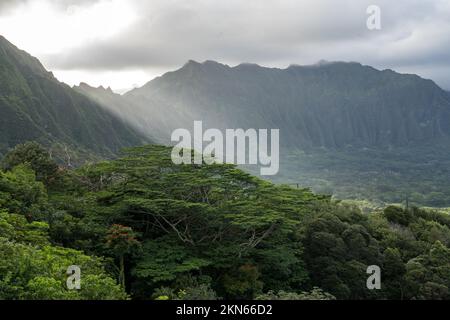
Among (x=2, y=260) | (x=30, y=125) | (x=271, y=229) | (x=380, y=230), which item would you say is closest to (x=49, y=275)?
(x=2, y=260)

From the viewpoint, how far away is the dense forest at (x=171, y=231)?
2506 centimetres

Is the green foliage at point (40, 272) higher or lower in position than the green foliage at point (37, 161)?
lower

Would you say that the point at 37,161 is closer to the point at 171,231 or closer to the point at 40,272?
the point at 171,231

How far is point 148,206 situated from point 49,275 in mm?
10438

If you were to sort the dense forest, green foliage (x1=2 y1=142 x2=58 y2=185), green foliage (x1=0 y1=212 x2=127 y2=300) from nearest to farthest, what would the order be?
1. green foliage (x1=0 y1=212 x2=127 y2=300)
2. the dense forest
3. green foliage (x1=2 y1=142 x2=58 y2=185)

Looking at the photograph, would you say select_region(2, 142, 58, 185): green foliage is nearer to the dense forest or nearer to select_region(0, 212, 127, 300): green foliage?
the dense forest

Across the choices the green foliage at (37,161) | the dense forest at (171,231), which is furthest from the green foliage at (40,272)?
the green foliage at (37,161)

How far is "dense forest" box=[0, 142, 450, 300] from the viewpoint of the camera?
987 inches

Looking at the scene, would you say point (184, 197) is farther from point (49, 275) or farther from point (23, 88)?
point (23, 88)

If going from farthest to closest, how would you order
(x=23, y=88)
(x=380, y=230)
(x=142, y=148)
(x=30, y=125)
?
(x=23, y=88)
(x=30, y=125)
(x=380, y=230)
(x=142, y=148)

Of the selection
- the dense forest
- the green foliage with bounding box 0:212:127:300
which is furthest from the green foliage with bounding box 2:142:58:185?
the green foliage with bounding box 0:212:127:300

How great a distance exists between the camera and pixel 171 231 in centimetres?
3012

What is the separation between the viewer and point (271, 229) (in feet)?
98.0

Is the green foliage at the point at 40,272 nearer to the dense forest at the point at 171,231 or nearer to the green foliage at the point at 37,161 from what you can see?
the dense forest at the point at 171,231
